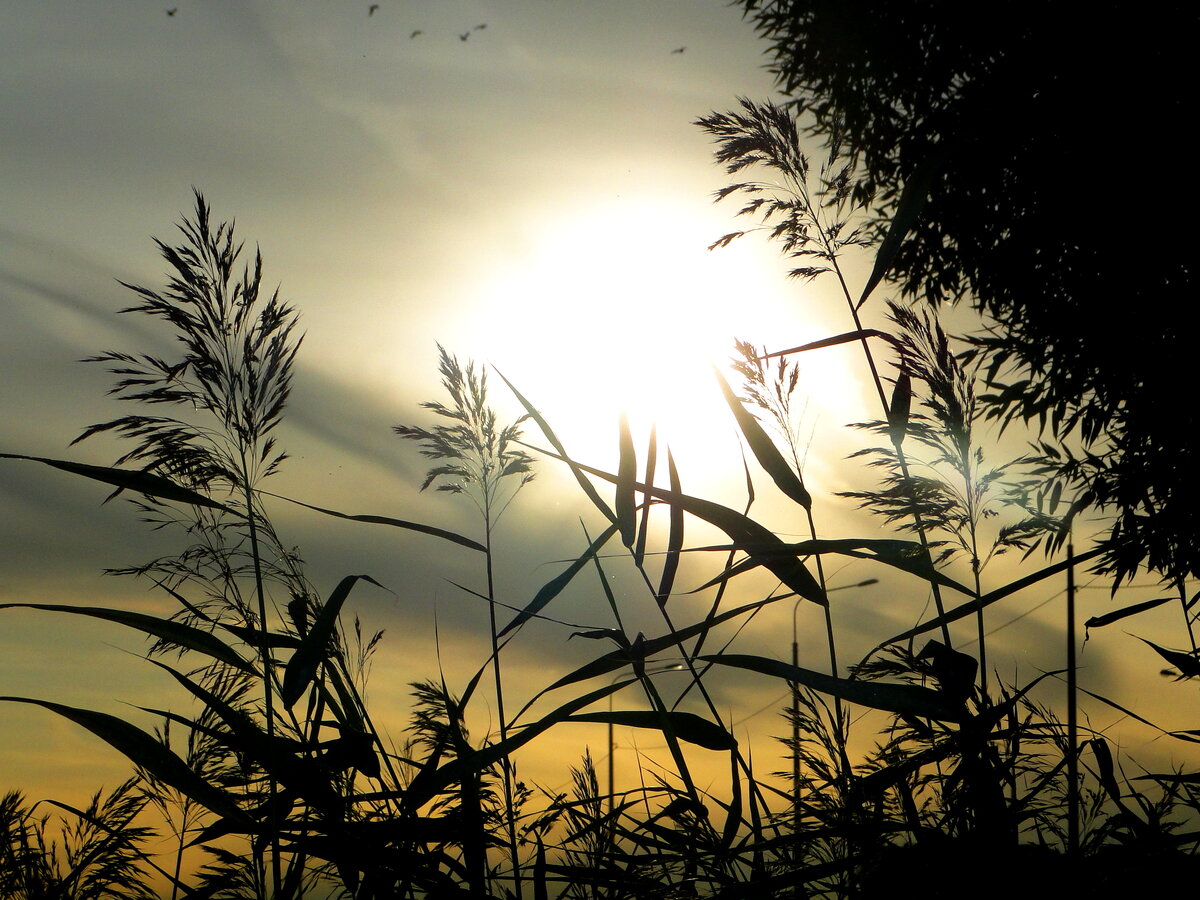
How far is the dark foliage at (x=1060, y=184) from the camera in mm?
3713

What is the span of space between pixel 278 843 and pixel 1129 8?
4.70m

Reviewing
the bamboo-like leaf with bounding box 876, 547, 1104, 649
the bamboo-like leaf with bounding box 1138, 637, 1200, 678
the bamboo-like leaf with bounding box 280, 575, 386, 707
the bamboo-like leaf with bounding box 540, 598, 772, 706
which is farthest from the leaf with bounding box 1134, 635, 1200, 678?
the bamboo-like leaf with bounding box 280, 575, 386, 707

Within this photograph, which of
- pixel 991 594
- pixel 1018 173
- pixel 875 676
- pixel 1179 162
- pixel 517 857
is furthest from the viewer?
pixel 1018 173

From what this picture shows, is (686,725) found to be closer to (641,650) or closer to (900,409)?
(641,650)

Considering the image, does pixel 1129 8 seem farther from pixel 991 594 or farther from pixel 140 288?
pixel 140 288

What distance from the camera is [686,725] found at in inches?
48.0

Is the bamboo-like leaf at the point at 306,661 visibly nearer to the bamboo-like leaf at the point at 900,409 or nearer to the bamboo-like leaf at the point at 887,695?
the bamboo-like leaf at the point at 887,695

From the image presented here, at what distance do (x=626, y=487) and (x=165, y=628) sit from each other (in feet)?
2.52

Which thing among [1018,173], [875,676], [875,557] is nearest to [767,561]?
[875,557]

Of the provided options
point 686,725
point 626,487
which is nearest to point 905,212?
point 626,487

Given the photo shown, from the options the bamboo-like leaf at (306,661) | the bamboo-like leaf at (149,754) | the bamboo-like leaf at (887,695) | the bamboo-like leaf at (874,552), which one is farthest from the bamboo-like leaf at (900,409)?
the bamboo-like leaf at (149,754)

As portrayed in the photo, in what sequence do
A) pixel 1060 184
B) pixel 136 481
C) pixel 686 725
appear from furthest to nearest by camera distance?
pixel 1060 184 < pixel 136 481 < pixel 686 725

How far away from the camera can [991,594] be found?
1193 millimetres

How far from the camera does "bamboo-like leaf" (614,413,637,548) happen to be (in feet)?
4.79
